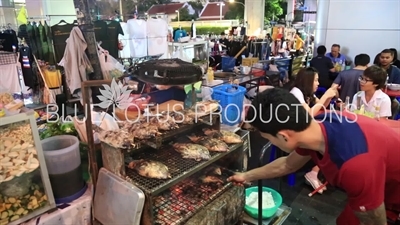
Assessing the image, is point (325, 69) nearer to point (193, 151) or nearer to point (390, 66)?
point (390, 66)

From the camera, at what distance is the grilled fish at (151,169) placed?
5.27 feet

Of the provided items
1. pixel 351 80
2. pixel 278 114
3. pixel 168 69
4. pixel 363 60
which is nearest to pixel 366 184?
pixel 278 114

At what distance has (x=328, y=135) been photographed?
121 cm

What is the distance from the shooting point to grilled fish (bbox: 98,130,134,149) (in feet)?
4.92

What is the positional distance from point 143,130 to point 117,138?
0.53ft

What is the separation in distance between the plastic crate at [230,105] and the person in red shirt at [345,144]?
1.74 metres

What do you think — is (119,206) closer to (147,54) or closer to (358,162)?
(358,162)

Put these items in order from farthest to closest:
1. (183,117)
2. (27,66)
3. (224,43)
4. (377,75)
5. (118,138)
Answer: (224,43) → (27,66) → (377,75) → (183,117) → (118,138)

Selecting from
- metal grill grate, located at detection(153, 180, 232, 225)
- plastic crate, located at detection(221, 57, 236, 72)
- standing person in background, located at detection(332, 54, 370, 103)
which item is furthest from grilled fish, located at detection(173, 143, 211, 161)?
plastic crate, located at detection(221, 57, 236, 72)

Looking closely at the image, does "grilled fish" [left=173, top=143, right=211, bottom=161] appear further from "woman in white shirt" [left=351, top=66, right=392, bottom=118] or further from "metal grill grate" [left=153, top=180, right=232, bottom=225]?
"woman in white shirt" [left=351, top=66, right=392, bottom=118]

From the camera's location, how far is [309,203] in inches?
119

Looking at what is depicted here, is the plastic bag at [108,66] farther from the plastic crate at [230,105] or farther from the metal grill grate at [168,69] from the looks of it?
the metal grill grate at [168,69]

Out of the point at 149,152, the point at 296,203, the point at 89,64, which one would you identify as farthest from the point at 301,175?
the point at 89,64

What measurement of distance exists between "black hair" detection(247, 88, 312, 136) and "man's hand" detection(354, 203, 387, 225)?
1.47 feet
